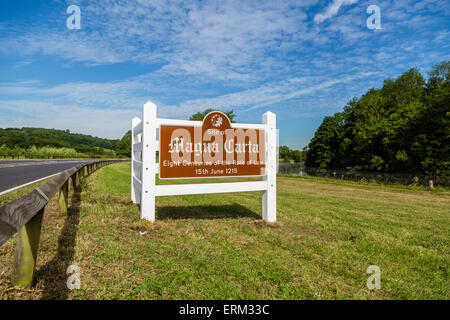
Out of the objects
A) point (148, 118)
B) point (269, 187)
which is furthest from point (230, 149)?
point (148, 118)

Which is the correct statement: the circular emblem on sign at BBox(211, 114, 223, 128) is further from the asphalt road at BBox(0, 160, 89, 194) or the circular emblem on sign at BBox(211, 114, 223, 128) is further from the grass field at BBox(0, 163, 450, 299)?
the asphalt road at BBox(0, 160, 89, 194)

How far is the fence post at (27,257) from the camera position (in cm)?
214

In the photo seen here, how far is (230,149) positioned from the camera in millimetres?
4969

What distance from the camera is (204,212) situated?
581 centimetres

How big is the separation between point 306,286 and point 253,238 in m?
1.52

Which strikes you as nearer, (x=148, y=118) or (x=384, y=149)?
(x=148, y=118)

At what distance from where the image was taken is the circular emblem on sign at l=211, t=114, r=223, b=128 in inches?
190

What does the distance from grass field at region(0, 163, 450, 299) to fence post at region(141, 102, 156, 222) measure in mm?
318

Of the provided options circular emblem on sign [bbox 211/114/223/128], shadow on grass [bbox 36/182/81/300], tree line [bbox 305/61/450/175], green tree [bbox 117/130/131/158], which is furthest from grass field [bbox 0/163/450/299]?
green tree [bbox 117/130/131/158]
